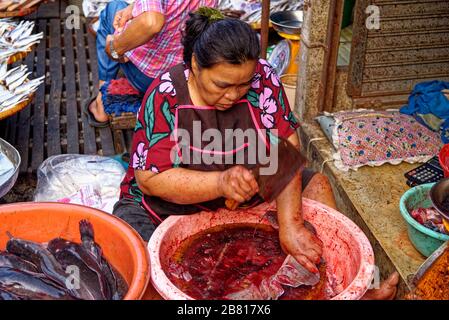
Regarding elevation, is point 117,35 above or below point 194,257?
above

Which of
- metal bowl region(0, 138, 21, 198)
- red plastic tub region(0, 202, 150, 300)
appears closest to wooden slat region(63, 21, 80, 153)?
metal bowl region(0, 138, 21, 198)

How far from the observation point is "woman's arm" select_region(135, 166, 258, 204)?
2.51m

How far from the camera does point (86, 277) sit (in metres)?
2.43

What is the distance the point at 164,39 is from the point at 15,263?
2.35 meters

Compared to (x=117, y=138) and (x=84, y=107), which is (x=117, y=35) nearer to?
(x=117, y=138)

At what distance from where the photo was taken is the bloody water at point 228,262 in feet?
8.29

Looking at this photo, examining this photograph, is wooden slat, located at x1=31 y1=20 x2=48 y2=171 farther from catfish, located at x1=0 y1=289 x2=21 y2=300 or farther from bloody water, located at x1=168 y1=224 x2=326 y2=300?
catfish, located at x1=0 y1=289 x2=21 y2=300

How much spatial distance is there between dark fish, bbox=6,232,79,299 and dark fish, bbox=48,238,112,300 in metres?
0.04

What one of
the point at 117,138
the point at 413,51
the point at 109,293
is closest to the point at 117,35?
the point at 117,138

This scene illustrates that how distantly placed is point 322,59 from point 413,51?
709 mm

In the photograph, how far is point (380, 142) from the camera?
13.6 ft

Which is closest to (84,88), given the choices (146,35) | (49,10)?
(146,35)

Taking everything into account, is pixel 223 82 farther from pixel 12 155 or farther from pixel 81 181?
pixel 81 181

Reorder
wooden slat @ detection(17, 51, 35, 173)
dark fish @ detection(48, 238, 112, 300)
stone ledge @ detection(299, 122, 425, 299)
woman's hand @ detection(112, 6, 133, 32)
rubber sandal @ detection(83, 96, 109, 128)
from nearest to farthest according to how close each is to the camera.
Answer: dark fish @ detection(48, 238, 112, 300), stone ledge @ detection(299, 122, 425, 299), woman's hand @ detection(112, 6, 133, 32), wooden slat @ detection(17, 51, 35, 173), rubber sandal @ detection(83, 96, 109, 128)
